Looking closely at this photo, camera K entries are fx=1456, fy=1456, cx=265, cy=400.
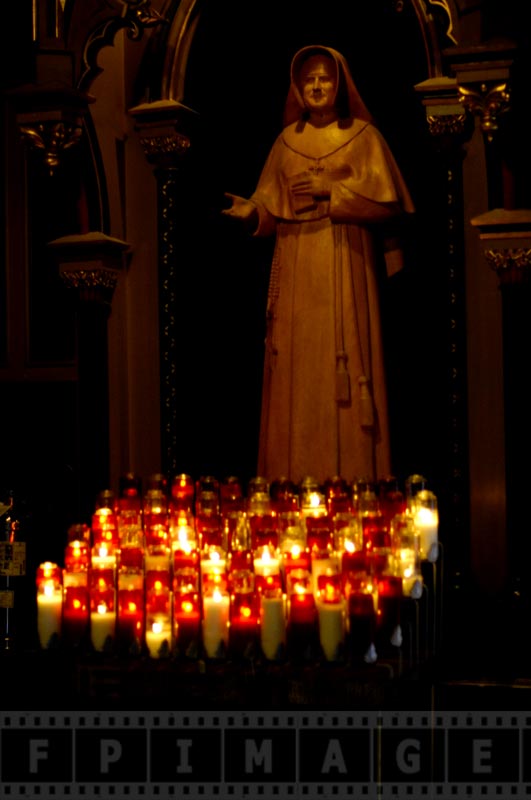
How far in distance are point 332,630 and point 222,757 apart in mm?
495

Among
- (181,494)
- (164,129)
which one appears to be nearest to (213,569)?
(181,494)

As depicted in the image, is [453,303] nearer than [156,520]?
No

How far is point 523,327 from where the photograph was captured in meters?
5.75

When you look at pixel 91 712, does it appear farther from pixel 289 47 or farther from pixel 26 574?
pixel 289 47

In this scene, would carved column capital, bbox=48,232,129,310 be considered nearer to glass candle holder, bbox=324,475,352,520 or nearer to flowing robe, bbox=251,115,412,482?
flowing robe, bbox=251,115,412,482

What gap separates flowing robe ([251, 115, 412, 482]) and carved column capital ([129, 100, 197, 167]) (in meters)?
Result: 0.47

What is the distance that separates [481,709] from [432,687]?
1.11ft

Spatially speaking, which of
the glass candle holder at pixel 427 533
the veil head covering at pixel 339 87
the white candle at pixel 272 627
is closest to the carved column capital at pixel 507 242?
the veil head covering at pixel 339 87

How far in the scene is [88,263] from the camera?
656 centimetres

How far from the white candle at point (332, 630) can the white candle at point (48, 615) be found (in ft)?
2.91

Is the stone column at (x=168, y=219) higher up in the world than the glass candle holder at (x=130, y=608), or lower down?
higher up

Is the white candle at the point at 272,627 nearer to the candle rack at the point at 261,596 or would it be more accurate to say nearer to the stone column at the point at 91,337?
the candle rack at the point at 261,596

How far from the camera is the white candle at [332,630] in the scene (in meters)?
4.32

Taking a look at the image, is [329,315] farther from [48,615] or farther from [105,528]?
[48,615]
